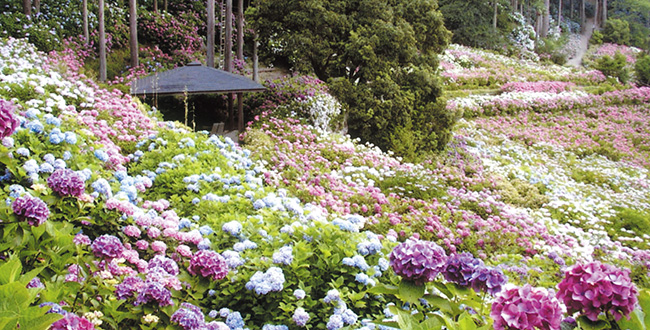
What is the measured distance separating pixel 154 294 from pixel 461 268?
1.37m

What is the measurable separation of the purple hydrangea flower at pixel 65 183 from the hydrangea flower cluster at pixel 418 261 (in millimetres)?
1640

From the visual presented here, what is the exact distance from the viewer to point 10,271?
164cm

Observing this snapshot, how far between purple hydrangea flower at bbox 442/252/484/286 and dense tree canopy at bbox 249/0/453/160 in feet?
25.9

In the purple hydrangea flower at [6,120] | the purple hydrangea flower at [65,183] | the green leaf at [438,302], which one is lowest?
the green leaf at [438,302]

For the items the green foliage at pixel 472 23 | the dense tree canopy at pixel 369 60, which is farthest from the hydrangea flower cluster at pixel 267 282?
the green foliage at pixel 472 23

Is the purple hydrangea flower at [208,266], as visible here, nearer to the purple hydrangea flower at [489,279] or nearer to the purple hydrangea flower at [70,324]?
the purple hydrangea flower at [70,324]

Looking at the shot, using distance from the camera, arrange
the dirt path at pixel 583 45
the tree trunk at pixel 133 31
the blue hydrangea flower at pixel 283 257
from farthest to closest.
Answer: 1. the dirt path at pixel 583 45
2. the tree trunk at pixel 133 31
3. the blue hydrangea flower at pixel 283 257

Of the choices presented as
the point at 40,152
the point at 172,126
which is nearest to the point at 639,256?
the point at 172,126

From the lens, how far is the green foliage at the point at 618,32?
39.5 meters

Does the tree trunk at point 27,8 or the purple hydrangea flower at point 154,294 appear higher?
the tree trunk at point 27,8

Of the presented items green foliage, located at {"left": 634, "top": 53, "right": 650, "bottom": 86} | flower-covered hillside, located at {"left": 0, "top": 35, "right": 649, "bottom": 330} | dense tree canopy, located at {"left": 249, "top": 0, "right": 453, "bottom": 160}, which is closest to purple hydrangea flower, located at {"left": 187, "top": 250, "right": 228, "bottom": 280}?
flower-covered hillside, located at {"left": 0, "top": 35, "right": 649, "bottom": 330}

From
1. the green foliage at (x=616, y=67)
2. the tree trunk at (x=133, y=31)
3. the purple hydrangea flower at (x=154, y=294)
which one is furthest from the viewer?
the green foliage at (x=616, y=67)

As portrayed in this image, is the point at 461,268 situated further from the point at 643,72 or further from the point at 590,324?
the point at 643,72

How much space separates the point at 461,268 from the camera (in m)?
2.14
